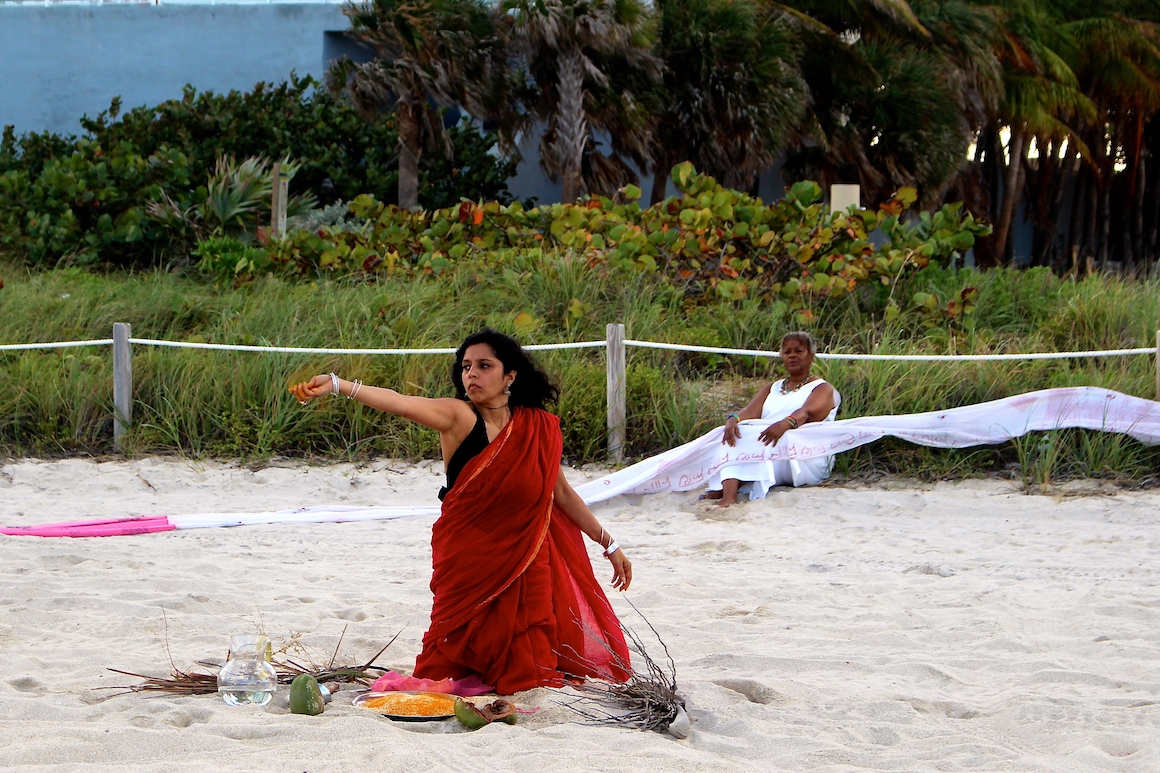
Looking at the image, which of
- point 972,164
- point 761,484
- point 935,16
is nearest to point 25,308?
point 761,484

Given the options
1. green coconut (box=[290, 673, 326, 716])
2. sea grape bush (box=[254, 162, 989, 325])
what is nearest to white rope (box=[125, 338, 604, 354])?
sea grape bush (box=[254, 162, 989, 325])

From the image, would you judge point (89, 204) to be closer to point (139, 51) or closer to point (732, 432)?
point (139, 51)

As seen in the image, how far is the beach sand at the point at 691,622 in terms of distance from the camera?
3.11 m

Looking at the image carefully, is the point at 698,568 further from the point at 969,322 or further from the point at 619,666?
the point at 969,322

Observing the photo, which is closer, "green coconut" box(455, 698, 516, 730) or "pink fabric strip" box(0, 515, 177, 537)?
"green coconut" box(455, 698, 516, 730)

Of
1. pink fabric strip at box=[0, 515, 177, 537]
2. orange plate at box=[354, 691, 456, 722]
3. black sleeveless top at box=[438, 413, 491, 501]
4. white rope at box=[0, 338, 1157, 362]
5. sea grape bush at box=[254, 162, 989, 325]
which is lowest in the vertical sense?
orange plate at box=[354, 691, 456, 722]

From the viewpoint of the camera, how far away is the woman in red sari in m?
3.58

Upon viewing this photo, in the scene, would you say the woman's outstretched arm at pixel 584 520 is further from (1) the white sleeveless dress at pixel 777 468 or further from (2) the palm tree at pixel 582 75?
(2) the palm tree at pixel 582 75

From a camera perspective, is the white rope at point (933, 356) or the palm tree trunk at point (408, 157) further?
the palm tree trunk at point (408, 157)

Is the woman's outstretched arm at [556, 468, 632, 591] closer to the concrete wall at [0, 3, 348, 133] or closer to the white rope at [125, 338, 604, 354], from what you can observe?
the white rope at [125, 338, 604, 354]

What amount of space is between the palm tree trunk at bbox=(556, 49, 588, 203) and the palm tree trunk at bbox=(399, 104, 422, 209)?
5.46 feet

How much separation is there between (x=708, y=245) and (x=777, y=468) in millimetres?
3004

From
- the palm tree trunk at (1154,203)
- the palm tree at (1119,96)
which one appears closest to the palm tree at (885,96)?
the palm tree at (1119,96)

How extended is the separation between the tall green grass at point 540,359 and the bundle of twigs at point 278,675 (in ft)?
13.6
